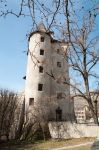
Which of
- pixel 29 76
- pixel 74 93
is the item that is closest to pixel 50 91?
pixel 29 76

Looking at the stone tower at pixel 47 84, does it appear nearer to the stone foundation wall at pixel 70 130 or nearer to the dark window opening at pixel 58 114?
the dark window opening at pixel 58 114

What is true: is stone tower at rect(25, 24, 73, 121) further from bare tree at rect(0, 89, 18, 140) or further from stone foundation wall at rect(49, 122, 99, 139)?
stone foundation wall at rect(49, 122, 99, 139)

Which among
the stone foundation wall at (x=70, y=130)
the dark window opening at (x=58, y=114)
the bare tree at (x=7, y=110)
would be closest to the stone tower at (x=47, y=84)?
the dark window opening at (x=58, y=114)

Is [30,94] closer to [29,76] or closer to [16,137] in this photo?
A: [29,76]

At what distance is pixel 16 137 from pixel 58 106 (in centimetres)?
792

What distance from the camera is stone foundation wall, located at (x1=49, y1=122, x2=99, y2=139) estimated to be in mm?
29864

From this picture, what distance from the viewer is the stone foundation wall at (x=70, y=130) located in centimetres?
2986

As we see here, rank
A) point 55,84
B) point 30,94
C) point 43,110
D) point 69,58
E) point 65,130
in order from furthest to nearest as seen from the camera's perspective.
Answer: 1. point 55,84
2. point 30,94
3. point 43,110
4. point 65,130
5. point 69,58

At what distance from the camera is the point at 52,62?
41.0m

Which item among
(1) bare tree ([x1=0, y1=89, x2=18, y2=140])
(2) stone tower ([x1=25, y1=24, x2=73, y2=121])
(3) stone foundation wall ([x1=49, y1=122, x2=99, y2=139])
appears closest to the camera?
(3) stone foundation wall ([x1=49, y1=122, x2=99, y2=139])

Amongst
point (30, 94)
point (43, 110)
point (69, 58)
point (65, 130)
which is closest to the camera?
point (69, 58)

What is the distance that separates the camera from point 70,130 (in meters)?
31.8

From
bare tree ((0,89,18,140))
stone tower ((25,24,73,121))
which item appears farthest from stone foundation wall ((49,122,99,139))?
bare tree ((0,89,18,140))

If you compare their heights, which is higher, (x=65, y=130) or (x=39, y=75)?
(x=39, y=75)
